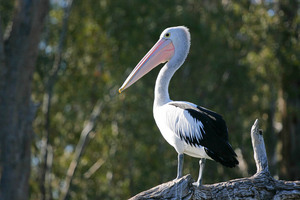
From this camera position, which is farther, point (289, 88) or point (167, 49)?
point (289, 88)

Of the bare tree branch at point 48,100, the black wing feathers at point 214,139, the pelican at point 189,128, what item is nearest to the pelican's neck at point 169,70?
the pelican at point 189,128

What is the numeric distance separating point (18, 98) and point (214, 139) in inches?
304

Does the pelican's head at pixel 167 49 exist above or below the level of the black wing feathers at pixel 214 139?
above

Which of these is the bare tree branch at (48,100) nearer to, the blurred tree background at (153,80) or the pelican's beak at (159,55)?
the blurred tree background at (153,80)

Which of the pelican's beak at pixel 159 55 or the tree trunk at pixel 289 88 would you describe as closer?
the pelican's beak at pixel 159 55

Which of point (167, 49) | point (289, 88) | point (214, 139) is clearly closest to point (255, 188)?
point (214, 139)

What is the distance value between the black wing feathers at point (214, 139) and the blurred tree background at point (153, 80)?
9.31 metres

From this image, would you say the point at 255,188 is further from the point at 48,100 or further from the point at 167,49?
the point at 48,100

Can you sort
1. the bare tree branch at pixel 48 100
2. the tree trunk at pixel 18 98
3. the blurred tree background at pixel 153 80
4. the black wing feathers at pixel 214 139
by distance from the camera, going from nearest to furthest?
the black wing feathers at pixel 214 139 → the tree trunk at pixel 18 98 → the bare tree branch at pixel 48 100 → the blurred tree background at pixel 153 80

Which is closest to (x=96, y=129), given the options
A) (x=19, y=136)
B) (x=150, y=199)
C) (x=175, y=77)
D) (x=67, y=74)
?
(x=67, y=74)

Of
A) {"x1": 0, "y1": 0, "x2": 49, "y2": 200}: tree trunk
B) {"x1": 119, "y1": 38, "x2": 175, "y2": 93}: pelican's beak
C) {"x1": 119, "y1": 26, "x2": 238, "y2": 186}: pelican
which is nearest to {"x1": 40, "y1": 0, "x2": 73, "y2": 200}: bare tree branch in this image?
{"x1": 0, "y1": 0, "x2": 49, "y2": 200}: tree trunk

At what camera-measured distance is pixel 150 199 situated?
5.25 metres

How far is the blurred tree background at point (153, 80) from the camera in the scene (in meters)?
16.4

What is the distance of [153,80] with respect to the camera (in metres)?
16.4
